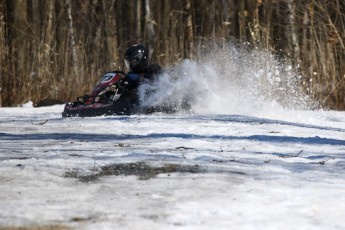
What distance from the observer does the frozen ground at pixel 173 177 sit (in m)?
3.17

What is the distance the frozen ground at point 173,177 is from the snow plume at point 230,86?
2.69 metres

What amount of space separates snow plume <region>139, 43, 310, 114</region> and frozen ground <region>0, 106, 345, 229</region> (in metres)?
2.69

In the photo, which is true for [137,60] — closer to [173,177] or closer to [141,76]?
[141,76]

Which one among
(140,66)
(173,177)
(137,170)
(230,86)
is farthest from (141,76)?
(173,177)

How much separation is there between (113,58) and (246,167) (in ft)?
49.4

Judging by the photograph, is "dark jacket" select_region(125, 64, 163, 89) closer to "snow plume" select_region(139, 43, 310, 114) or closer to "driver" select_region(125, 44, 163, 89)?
"driver" select_region(125, 44, 163, 89)

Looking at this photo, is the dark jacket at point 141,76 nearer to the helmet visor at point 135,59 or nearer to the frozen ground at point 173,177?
the helmet visor at point 135,59

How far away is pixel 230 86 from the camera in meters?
11.2

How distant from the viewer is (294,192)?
150 inches

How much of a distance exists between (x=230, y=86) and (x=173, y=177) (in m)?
7.06

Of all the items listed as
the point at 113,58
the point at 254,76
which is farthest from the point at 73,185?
the point at 113,58

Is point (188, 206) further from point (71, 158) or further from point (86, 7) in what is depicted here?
point (86, 7)

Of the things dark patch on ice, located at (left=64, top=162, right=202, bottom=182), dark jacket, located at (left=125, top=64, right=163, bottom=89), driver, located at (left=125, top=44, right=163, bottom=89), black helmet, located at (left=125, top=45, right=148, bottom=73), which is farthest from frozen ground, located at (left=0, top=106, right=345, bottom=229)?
black helmet, located at (left=125, top=45, right=148, bottom=73)

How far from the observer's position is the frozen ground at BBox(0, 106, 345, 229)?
317 cm
